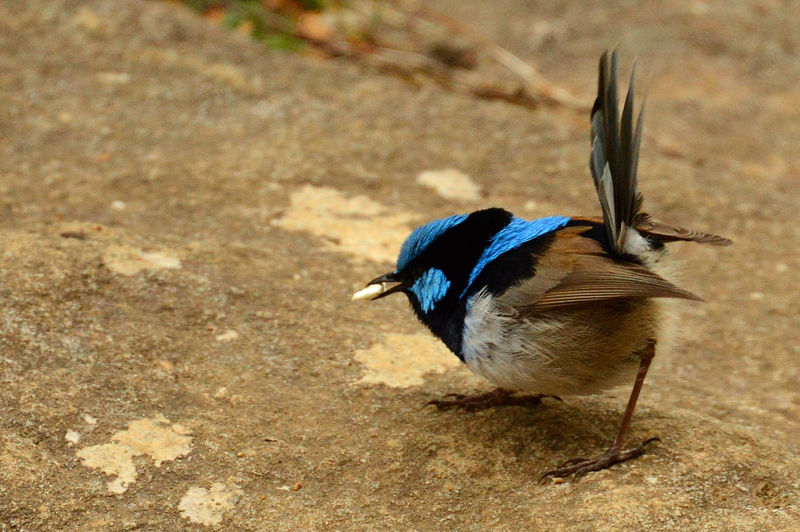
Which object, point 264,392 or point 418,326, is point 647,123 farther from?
point 264,392

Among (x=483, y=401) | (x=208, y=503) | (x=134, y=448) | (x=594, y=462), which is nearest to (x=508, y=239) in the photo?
(x=483, y=401)

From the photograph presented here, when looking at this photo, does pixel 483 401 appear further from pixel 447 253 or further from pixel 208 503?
pixel 208 503

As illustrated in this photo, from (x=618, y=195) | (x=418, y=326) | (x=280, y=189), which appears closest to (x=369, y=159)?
(x=280, y=189)

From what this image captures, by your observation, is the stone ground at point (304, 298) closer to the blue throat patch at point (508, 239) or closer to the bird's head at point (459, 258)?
the bird's head at point (459, 258)

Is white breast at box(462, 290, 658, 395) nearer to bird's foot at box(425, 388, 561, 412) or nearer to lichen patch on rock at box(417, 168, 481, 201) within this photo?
bird's foot at box(425, 388, 561, 412)

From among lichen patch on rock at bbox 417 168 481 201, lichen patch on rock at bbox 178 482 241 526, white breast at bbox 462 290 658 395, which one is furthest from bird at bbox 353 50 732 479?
lichen patch on rock at bbox 417 168 481 201
